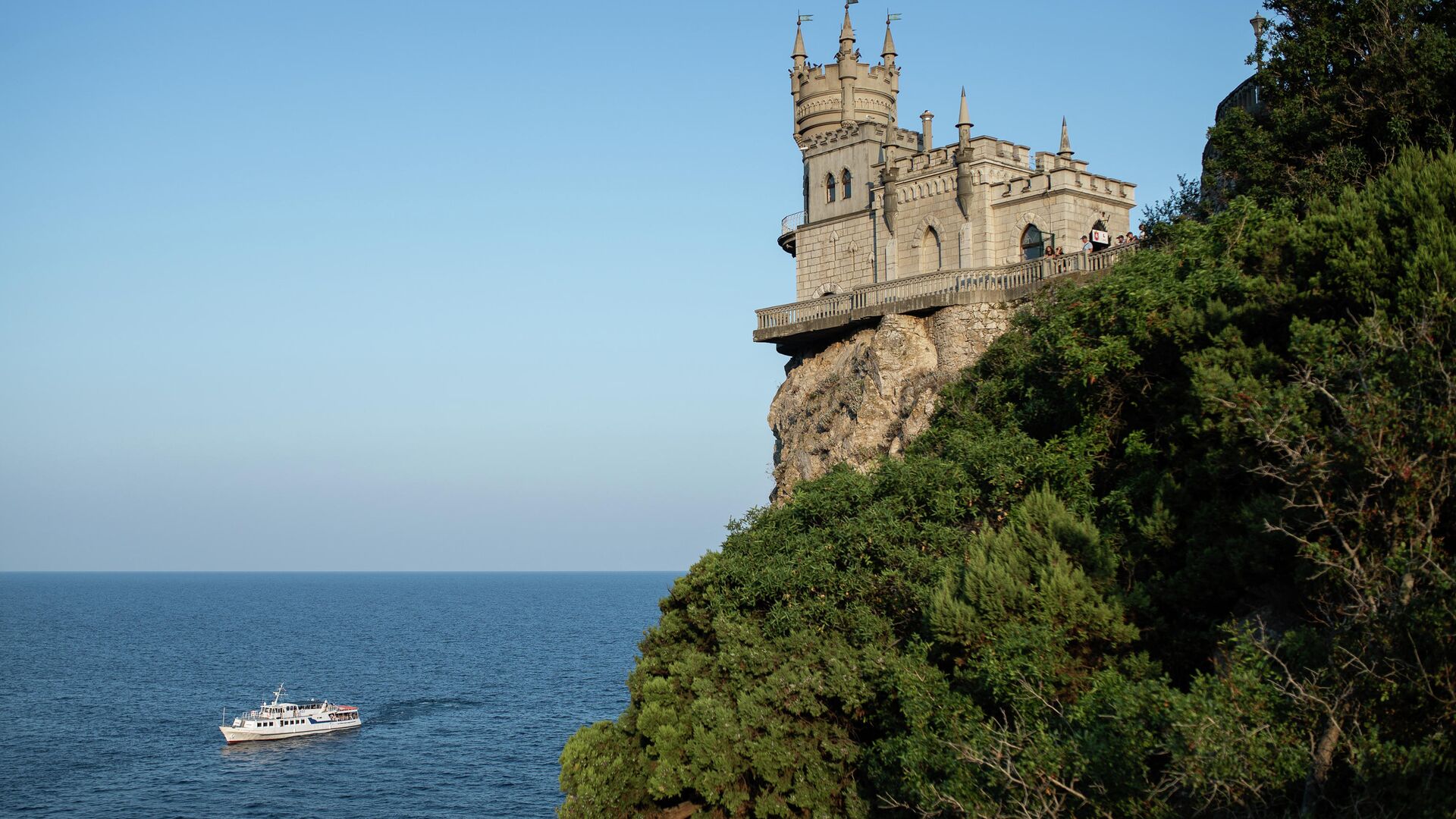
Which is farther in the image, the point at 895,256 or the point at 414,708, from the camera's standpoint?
the point at 414,708

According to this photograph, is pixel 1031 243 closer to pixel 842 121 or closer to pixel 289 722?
pixel 842 121

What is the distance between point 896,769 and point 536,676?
69.8 meters

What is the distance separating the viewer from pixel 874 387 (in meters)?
41.2

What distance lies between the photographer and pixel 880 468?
98.9 ft

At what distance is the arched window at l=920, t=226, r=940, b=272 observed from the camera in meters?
44.3

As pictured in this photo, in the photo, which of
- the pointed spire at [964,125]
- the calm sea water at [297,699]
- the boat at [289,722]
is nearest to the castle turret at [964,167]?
the pointed spire at [964,125]

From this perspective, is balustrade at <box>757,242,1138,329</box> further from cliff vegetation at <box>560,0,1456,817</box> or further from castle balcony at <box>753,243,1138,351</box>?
cliff vegetation at <box>560,0,1456,817</box>

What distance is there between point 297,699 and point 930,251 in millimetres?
54176

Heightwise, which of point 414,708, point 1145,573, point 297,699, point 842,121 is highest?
point 842,121

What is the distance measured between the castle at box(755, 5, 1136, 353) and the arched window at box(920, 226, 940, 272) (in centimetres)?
4

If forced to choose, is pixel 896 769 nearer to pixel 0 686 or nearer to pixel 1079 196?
pixel 1079 196

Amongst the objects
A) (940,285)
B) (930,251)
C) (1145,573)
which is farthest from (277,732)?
(1145,573)

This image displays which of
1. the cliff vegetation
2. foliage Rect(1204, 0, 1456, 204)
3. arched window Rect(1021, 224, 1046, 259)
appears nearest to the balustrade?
arched window Rect(1021, 224, 1046, 259)

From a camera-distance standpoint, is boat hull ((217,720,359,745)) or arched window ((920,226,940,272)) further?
boat hull ((217,720,359,745))
